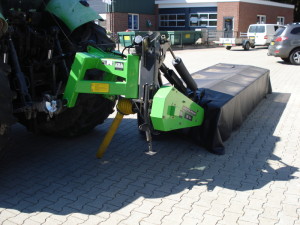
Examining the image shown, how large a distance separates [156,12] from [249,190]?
31926 millimetres

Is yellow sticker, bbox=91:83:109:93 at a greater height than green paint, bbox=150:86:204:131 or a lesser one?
greater

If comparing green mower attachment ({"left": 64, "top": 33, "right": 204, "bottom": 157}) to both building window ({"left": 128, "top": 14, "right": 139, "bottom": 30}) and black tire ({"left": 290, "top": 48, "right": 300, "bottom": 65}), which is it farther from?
building window ({"left": 128, "top": 14, "right": 139, "bottom": 30})

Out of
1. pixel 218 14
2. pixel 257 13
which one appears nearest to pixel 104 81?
pixel 218 14

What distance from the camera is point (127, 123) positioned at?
252 inches

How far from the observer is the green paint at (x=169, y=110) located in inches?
149

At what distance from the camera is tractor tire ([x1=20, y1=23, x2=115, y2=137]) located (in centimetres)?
475

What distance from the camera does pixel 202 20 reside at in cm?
3347

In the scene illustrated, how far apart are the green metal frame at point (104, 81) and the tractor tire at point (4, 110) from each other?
0.69 metres

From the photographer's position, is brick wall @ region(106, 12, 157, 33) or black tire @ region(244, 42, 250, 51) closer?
black tire @ region(244, 42, 250, 51)

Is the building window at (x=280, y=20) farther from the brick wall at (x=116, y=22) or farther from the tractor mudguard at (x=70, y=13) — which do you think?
the tractor mudguard at (x=70, y=13)

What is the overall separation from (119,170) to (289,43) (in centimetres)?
1254

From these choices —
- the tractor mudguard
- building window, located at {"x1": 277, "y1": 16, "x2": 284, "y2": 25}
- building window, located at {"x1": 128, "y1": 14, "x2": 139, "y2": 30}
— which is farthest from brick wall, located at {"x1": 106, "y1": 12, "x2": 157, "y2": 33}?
the tractor mudguard

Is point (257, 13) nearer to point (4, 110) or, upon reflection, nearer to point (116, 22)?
point (116, 22)

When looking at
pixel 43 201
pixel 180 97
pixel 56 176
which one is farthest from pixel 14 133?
pixel 180 97
